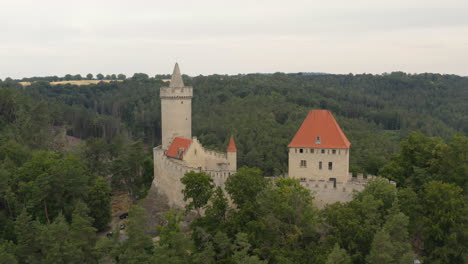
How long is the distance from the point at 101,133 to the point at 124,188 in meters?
44.7

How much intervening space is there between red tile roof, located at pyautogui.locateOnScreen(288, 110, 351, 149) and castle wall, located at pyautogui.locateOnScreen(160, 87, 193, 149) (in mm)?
13840

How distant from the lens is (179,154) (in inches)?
1585

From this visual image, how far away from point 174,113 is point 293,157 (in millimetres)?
14684

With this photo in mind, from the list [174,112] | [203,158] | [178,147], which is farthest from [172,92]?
[203,158]

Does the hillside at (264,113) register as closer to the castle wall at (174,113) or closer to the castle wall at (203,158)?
the castle wall at (203,158)

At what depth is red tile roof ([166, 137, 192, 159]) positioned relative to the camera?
4013 centimetres

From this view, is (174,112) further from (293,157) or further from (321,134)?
(321,134)

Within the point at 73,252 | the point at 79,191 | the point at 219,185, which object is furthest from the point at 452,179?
the point at 79,191

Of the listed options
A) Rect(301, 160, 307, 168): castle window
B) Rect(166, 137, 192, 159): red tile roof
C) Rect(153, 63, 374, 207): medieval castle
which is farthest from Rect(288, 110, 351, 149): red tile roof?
Rect(166, 137, 192, 159): red tile roof

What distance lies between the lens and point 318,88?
12650 centimetres

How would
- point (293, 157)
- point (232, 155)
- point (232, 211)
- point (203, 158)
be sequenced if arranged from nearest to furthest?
point (232, 211) → point (293, 157) → point (232, 155) → point (203, 158)

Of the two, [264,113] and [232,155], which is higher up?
[264,113]

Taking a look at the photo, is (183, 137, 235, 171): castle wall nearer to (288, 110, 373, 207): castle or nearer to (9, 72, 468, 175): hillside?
(288, 110, 373, 207): castle

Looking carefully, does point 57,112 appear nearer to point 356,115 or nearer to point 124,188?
point 124,188
